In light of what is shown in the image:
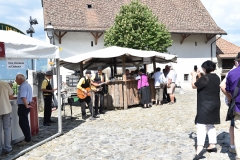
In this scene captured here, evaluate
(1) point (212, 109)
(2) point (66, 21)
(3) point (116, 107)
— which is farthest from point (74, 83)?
(1) point (212, 109)

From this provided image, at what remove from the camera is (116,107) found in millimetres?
11289

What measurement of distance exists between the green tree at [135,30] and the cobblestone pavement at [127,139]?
13213 mm

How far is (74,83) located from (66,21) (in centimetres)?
558

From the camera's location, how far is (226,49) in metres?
31.2

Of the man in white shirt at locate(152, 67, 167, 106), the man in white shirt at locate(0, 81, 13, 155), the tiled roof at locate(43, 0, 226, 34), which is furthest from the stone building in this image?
Answer: the man in white shirt at locate(0, 81, 13, 155)

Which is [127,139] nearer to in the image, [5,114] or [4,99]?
[5,114]

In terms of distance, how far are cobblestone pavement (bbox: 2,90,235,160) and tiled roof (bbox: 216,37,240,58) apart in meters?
22.6

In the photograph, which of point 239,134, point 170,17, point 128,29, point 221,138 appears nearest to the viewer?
point 239,134

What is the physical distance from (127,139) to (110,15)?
72.9ft

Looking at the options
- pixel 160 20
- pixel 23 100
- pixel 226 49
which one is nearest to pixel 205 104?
pixel 23 100

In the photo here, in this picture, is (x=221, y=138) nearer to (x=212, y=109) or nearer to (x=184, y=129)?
(x=184, y=129)

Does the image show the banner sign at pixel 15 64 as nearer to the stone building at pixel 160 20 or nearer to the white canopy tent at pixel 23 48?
the white canopy tent at pixel 23 48

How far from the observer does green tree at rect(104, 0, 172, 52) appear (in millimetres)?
21922

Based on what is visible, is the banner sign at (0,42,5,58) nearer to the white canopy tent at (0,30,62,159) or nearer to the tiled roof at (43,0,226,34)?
the white canopy tent at (0,30,62,159)
